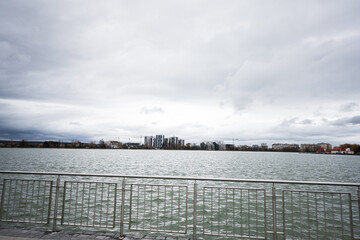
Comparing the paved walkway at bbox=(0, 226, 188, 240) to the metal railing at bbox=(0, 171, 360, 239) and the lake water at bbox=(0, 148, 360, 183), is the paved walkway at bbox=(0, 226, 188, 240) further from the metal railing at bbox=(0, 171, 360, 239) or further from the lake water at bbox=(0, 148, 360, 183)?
the lake water at bbox=(0, 148, 360, 183)

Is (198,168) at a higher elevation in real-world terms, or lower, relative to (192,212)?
lower

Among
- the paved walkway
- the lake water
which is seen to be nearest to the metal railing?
the paved walkway

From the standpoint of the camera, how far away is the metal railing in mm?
5570

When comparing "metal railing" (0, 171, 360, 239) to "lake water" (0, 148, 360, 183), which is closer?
"metal railing" (0, 171, 360, 239)

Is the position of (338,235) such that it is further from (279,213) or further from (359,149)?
(359,149)

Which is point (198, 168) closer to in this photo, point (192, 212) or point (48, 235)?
point (192, 212)

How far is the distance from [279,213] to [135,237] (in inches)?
403

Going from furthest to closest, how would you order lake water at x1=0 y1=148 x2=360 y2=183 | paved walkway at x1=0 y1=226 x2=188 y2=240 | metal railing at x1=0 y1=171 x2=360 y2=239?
lake water at x1=0 y1=148 x2=360 y2=183 → metal railing at x1=0 y1=171 x2=360 y2=239 → paved walkway at x1=0 y1=226 x2=188 y2=240

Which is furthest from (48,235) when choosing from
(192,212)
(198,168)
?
(198,168)

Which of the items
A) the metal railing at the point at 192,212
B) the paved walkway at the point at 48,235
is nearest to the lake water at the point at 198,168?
the metal railing at the point at 192,212

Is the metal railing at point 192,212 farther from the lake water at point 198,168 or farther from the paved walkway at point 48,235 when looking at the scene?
the lake water at point 198,168

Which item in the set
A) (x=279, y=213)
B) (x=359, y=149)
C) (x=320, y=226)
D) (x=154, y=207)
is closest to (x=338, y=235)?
(x=320, y=226)

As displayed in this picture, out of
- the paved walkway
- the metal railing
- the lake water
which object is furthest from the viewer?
the lake water

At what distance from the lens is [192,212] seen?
12.6 metres
